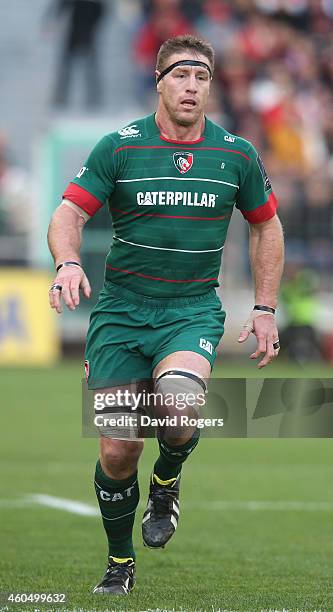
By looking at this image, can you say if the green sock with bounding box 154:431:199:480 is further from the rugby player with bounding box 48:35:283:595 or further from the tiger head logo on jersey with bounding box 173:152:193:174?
the tiger head logo on jersey with bounding box 173:152:193:174

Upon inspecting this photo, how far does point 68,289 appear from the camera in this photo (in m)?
5.43

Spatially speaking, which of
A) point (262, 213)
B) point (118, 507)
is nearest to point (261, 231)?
point (262, 213)

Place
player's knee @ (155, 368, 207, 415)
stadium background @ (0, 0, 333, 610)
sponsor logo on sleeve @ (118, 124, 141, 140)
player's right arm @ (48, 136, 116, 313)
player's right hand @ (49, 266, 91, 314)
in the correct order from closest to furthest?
player's right hand @ (49, 266, 91, 314)
player's knee @ (155, 368, 207, 415)
player's right arm @ (48, 136, 116, 313)
sponsor logo on sleeve @ (118, 124, 141, 140)
stadium background @ (0, 0, 333, 610)

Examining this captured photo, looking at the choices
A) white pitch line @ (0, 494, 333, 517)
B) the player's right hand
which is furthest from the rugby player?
white pitch line @ (0, 494, 333, 517)

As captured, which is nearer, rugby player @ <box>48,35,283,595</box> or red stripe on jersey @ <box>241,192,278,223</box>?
rugby player @ <box>48,35,283,595</box>

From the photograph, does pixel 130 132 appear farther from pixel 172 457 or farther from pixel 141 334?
pixel 172 457

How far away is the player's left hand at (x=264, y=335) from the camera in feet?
19.5

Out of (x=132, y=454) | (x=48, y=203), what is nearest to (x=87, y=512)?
(x=132, y=454)

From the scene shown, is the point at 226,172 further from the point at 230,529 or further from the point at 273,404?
the point at 230,529

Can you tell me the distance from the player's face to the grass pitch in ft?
7.23

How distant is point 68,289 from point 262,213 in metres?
1.27

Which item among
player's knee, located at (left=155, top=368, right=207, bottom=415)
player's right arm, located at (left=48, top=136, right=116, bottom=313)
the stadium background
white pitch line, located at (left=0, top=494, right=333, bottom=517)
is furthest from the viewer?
the stadium background

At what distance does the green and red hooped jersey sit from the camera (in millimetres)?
5969

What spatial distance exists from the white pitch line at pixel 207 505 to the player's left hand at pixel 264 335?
332 cm
